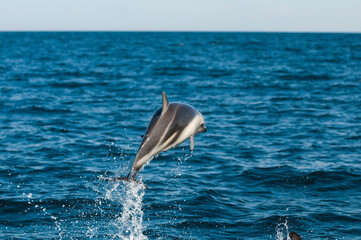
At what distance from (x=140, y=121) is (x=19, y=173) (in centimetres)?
994

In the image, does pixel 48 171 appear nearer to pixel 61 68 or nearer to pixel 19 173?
pixel 19 173

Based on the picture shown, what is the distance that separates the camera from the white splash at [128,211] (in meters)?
12.4

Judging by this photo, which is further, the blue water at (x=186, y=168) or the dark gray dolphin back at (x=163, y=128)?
the blue water at (x=186, y=168)

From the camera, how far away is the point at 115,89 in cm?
3844

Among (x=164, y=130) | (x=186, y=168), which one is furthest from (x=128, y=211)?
(x=164, y=130)

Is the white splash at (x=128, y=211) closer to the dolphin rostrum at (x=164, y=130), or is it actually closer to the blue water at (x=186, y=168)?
the blue water at (x=186, y=168)

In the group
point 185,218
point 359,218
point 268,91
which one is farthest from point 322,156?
point 268,91

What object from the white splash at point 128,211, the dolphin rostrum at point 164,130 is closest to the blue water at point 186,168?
the white splash at point 128,211

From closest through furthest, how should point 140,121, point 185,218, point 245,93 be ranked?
point 185,218, point 140,121, point 245,93

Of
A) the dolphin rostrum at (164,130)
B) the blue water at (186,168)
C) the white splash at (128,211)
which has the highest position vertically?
the dolphin rostrum at (164,130)

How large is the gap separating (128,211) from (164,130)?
209 inches

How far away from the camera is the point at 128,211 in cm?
1373

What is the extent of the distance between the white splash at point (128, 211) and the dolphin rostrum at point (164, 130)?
5.55 feet

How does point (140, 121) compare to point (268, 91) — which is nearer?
point (140, 121)
